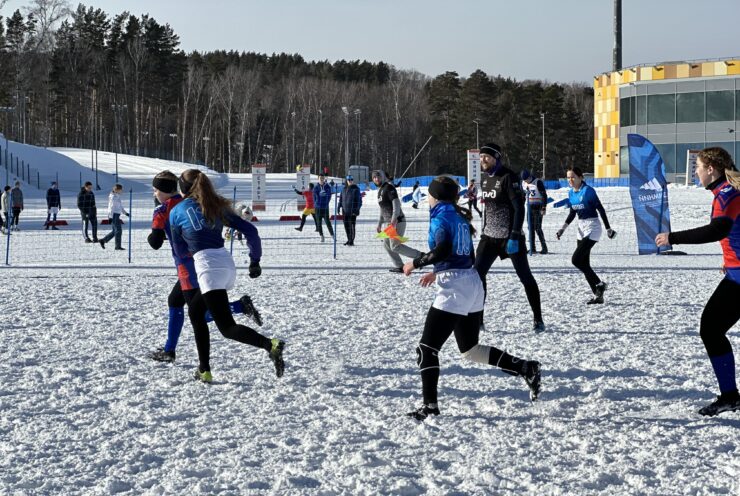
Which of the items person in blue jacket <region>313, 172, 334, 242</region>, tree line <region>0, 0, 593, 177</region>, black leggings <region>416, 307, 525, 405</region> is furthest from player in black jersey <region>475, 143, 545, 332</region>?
tree line <region>0, 0, 593, 177</region>

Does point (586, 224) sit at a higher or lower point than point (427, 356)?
higher

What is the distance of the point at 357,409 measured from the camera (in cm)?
554

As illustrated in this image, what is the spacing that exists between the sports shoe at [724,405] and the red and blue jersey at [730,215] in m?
0.70

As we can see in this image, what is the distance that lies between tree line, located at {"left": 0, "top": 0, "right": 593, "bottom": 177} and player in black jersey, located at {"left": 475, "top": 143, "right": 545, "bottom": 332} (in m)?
76.5

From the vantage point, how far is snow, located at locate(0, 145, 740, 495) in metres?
4.22

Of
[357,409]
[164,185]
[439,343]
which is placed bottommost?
[357,409]

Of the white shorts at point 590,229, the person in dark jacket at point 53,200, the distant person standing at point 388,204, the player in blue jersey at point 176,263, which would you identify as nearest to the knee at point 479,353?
the player in blue jersey at point 176,263

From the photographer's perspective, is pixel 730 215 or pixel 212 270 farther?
pixel 212 270

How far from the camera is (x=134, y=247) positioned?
20047 millimetres

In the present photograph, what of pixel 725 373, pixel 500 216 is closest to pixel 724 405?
pixel 725 373

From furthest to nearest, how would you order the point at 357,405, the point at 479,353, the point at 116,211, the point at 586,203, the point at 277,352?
the point at 116,211
the point at 586,203
the point at 277,352
the point at 357,405
the point at 479,353

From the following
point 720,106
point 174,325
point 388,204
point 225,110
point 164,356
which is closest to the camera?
point 174,325

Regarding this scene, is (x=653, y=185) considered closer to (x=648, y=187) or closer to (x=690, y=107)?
(x=648, y=187)

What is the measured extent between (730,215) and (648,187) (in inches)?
460
